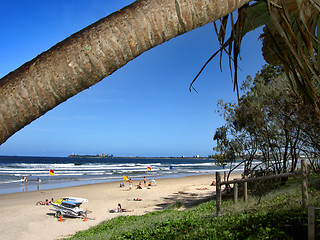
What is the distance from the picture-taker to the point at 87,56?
4.47ft

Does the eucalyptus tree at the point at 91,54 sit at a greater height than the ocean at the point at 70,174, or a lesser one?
greater

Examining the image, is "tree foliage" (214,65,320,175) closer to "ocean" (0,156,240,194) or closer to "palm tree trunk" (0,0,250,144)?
"palm tree trunk" (0,0,250,144)

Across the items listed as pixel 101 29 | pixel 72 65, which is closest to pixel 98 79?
pixel 72 65

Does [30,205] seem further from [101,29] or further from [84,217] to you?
[101,29]

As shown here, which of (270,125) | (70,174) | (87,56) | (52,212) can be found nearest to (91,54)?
(87,56)

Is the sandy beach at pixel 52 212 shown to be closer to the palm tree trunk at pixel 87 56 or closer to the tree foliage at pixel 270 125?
the tree foliage at pixel 270 125

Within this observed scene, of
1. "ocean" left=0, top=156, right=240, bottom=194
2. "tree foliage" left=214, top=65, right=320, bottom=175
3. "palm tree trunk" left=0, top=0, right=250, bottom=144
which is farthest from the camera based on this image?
"ocean" left=0, top=156, right=240, bottom=194

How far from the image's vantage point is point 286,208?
259 inches

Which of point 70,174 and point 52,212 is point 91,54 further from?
point 70,174

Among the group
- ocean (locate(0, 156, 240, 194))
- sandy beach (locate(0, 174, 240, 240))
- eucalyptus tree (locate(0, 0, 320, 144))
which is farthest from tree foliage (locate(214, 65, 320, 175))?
ocean (locate(0, 156, 240, 194))

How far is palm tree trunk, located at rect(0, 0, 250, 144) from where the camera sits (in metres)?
1.28

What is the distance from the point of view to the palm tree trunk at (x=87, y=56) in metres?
1.28

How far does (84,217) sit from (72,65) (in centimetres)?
1526

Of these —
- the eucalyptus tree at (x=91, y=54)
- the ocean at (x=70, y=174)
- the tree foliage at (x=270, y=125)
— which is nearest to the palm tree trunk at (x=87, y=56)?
the eucalyptus tree at (x=91, y=54)
